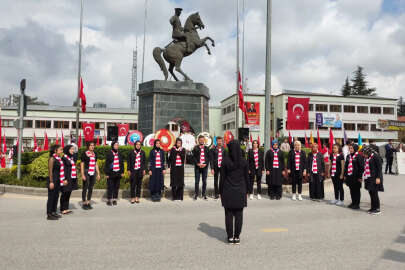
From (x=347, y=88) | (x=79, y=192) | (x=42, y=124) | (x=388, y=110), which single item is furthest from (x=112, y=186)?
(x=347, y=88)

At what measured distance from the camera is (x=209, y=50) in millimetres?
17656

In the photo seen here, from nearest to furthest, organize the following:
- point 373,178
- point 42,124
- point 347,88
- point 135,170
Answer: point 373,178, point 135,170, point 42,124, point 347,88

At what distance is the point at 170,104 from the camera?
55.5 feet

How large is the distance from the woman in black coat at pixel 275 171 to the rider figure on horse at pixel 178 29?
8594 mm

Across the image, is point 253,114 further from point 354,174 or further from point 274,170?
point 354,174

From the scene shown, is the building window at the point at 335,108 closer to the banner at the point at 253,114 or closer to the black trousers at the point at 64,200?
the banner at the point at 253,114

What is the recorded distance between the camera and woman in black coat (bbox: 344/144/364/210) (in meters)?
8.97

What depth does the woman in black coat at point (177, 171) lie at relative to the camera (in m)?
10.1

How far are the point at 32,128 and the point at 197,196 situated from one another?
56697mm

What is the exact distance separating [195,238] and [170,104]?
11.6 meters

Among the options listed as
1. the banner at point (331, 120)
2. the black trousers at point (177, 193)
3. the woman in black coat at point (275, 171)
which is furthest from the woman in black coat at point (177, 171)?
the banner at point (331, 120)

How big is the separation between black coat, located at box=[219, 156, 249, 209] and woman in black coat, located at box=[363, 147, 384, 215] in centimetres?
425

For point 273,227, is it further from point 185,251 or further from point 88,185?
point 88,185

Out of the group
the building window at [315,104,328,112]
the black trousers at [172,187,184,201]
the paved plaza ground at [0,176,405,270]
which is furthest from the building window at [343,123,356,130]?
the black trousers at [172,187,184,201]
